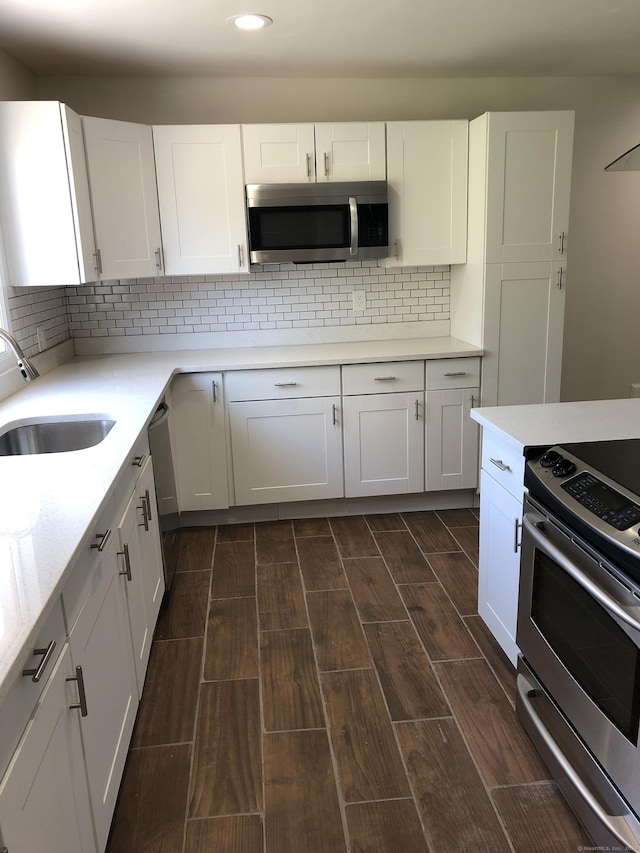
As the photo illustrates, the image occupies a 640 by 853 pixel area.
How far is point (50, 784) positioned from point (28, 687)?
0.73ft

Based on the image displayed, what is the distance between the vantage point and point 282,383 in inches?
142

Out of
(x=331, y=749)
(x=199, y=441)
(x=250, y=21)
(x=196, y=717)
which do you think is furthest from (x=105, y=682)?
(x=250, y=21)

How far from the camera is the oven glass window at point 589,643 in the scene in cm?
149

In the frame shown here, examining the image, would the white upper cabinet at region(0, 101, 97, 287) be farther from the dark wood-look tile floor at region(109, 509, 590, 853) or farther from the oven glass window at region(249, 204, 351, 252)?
the dark wood-look tile floor at region(109, 509, 590, 853)

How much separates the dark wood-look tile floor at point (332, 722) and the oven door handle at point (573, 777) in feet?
0.47

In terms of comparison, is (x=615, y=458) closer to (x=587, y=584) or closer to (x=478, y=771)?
(x=587, y=584)

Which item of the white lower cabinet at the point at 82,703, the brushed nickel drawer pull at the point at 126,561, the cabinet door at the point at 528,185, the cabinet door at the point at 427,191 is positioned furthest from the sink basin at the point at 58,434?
the cabinet door at the point at 528,185

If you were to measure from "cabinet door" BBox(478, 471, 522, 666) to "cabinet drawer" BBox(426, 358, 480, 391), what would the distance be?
4.27ft

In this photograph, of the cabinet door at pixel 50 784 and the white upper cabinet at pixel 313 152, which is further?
the white upper cabinet at pixel 313 152

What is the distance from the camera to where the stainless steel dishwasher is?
2.80 metres

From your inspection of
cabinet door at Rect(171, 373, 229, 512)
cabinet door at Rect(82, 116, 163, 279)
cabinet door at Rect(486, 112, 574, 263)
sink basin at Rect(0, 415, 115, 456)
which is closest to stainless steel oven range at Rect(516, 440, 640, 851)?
sink basin at Rect(0, 415, 115, 456)

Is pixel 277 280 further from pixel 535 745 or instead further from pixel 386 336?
pixel 535 745

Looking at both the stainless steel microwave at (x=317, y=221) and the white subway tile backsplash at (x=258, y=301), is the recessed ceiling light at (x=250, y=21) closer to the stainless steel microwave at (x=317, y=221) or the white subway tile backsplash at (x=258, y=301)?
the stainless steel microwave at (x=317, y=221)

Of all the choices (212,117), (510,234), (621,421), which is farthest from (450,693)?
(212,117)
